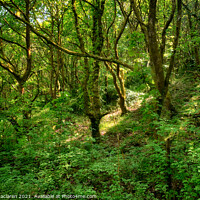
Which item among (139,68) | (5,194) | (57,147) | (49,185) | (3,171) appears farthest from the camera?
(57,147)

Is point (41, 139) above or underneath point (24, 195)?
above

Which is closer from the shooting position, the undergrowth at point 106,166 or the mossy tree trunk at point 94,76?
the undergrowth at point 106,166

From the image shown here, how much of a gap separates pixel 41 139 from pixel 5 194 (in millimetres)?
2130

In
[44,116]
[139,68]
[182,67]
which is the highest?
[182,67]

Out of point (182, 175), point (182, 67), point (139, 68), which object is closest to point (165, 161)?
point (182, 175)

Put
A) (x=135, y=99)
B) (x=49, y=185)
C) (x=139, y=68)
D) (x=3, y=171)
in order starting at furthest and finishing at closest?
(x=135, y=99), (x=139, y=68), (x=3, y=171), (x=49, y=185)

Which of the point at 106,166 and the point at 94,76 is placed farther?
the point at 94,76

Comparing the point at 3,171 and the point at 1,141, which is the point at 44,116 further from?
the point at 3,171

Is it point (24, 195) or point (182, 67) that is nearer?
point (24, 195)

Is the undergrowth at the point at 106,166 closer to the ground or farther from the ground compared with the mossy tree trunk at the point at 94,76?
closer to the ground

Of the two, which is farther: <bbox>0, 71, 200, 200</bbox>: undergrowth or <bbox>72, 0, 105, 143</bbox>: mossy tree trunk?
<bbox>72, 0, 105, 143</bbox>: mossy tree trunk

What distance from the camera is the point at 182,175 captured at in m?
2.81

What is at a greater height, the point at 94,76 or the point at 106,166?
the point at 94,76

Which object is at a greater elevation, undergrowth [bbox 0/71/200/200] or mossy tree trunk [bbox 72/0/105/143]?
mossy tree trunk [bbox 72/0/105/143]
